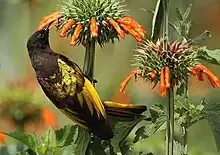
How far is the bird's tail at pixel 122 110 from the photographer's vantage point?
44.5 inches

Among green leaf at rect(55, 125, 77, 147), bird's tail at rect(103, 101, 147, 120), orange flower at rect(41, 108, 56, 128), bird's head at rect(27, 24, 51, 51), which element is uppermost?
bird's head at rect(27, 24, 51, 51)

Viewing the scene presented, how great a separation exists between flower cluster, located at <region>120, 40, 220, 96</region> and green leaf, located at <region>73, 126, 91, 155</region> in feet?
0.38

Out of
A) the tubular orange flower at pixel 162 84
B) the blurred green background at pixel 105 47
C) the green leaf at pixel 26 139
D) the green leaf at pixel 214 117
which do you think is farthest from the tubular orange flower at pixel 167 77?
the blurred green background at pixel 105 47

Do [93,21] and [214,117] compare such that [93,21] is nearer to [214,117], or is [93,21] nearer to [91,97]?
[91,97]

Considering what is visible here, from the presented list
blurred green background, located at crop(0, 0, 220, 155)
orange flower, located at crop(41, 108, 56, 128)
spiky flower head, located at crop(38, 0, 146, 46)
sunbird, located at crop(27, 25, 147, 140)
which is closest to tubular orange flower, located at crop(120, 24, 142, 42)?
spiky flower head, located at crop(38, 0, 146, 46)

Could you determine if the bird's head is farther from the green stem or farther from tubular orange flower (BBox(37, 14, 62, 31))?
the green stem

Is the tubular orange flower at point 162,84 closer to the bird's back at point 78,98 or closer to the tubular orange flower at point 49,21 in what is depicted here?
the bird's back at point 78,98

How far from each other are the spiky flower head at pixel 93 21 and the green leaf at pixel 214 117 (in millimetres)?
162

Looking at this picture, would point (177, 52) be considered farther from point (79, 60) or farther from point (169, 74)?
point (79, 60)

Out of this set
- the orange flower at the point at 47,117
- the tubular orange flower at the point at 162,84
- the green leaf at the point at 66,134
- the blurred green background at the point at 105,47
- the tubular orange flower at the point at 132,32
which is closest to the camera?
the tubular orange flower at the point at 162,84

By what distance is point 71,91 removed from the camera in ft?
3.52

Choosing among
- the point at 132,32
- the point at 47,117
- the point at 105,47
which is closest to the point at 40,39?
the point at 132,32

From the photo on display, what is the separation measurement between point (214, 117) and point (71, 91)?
0.23 meters

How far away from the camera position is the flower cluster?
41.7 inches
